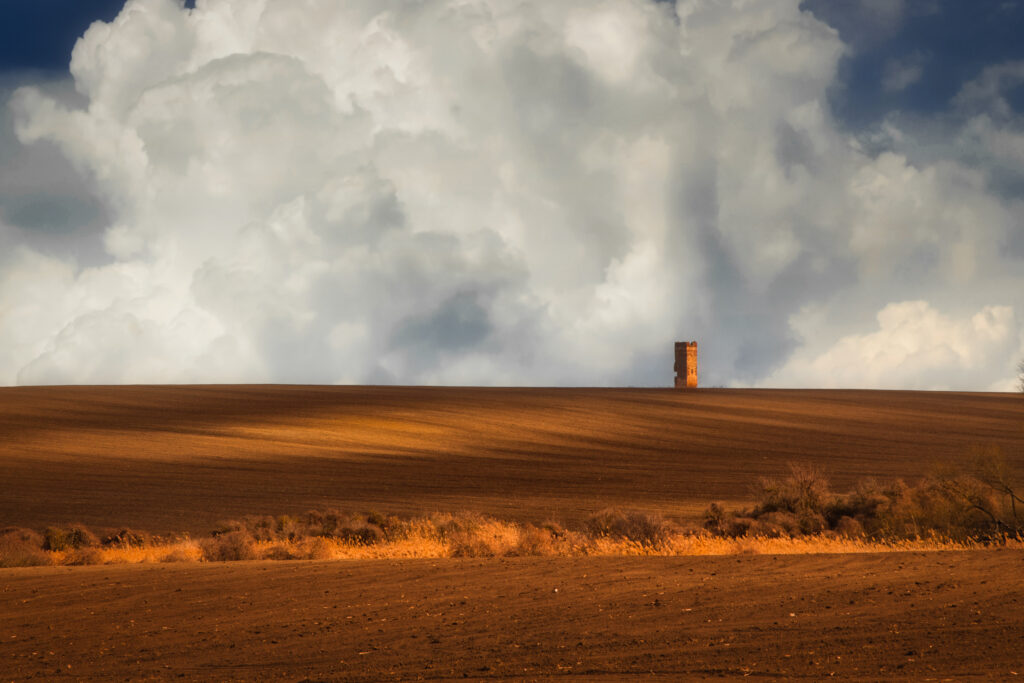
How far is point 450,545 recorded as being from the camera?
842 inches

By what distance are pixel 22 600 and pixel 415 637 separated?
6826mm

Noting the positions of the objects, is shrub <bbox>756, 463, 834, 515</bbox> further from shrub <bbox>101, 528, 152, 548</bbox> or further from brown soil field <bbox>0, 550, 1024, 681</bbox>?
shrub <bbox>101, 528, 152, 548</bbox>

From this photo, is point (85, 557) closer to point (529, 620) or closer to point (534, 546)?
point (534, 546)

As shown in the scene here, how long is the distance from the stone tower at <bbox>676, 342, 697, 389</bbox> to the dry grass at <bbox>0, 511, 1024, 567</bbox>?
68638mm

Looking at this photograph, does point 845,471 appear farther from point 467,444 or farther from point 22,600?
point 22,600

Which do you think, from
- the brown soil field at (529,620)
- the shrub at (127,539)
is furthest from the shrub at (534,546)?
the shrub at (127,539)

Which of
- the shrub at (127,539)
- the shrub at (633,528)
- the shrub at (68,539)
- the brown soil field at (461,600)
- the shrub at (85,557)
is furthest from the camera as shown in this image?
the shrub at (633,528)

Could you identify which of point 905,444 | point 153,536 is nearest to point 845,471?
point 905,444

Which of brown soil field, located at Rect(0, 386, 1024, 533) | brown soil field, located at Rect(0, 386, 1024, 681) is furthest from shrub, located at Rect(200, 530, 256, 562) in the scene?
brown soil field, located at Rect(0, 386, 1024, 533)

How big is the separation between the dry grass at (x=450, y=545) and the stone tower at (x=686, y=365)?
68.6 metres

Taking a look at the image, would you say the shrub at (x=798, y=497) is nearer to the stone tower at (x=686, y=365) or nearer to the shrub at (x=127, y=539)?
the shrub at (x=127, y=539)

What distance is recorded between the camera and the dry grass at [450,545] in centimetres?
2055

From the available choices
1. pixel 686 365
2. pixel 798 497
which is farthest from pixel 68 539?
pixel 686 365

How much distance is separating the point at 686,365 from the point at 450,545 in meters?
75.5
